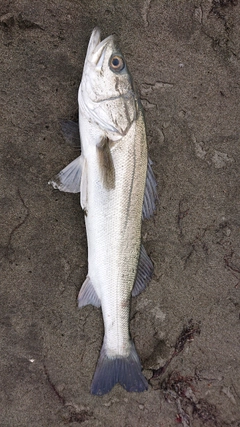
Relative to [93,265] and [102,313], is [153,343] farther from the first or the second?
[93,265]

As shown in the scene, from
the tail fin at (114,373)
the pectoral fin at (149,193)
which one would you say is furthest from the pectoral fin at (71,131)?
the tail fin at (114,373)

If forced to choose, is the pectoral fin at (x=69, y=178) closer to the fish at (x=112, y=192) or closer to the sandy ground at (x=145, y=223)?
the fish at (x=112, y=192)

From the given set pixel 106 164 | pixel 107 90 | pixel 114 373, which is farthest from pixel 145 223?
pixel 114 373

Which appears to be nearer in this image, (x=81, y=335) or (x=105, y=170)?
(x=105, y=170)

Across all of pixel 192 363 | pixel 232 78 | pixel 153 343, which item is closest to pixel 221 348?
pixel 192 363

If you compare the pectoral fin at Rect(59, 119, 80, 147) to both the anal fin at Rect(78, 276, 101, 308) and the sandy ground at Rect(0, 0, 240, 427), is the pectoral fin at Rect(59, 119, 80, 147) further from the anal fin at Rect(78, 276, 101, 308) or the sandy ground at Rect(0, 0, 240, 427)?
the anal fin at Rect(78, 276, 101, 308)

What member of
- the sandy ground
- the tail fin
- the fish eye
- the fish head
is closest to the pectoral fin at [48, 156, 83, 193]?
the sandy ground

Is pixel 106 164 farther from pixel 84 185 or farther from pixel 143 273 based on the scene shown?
pixel 143 273
